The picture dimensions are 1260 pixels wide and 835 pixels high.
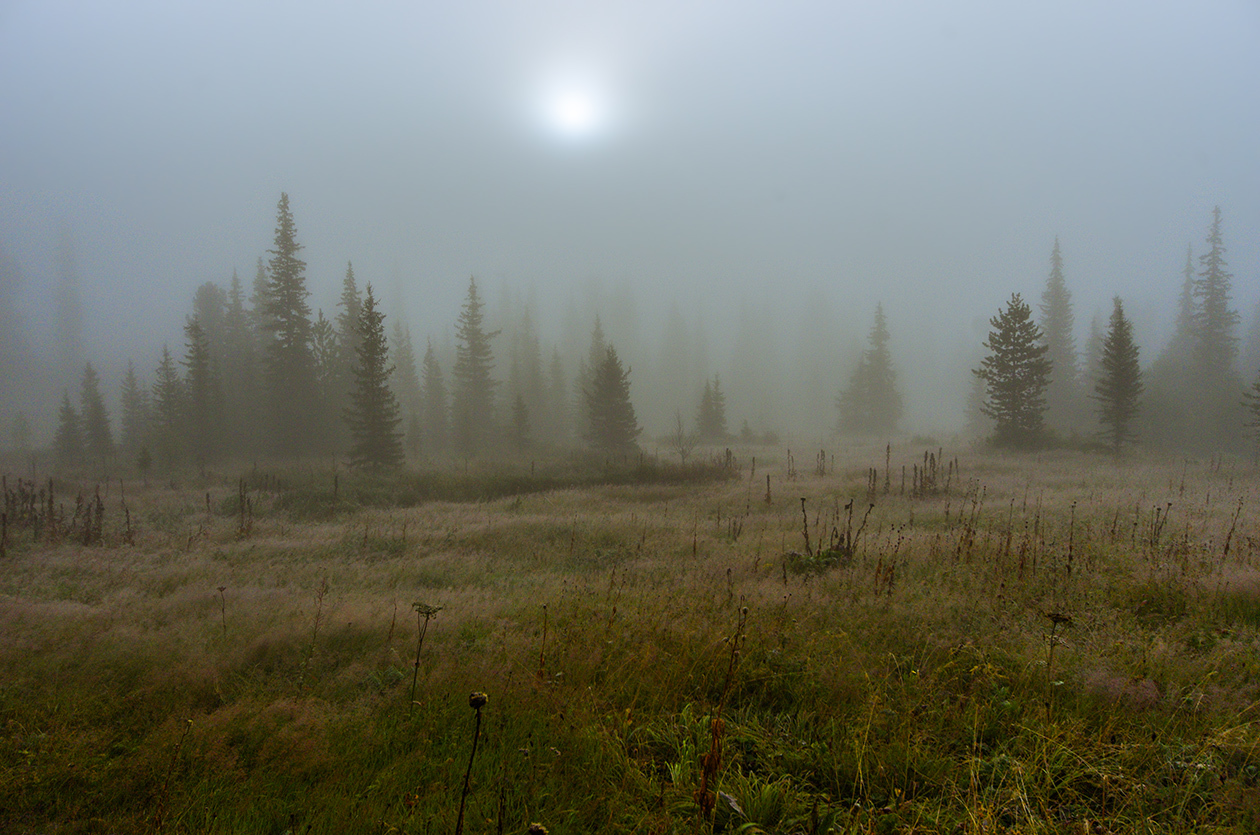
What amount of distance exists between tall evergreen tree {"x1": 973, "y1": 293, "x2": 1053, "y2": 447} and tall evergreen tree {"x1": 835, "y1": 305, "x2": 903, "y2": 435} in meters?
22.7

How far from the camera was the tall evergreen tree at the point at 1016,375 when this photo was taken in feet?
94.2

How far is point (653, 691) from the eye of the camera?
474 cm

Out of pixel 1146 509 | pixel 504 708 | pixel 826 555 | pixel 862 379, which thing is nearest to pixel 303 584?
pixel 504 708

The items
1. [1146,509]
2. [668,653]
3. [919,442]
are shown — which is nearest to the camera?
[668,653]

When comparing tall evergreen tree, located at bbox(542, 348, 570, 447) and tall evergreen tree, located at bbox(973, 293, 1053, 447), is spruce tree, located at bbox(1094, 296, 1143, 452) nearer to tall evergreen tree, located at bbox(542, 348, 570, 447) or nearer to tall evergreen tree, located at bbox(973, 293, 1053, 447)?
tall evergreen tree, located at bbox(973, 293, 1053, 447)

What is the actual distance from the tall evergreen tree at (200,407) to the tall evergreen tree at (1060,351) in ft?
203

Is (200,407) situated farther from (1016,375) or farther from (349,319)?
(1016,375)

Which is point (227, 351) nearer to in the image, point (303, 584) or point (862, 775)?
point (303, 584)

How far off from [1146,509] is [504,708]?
623 inches

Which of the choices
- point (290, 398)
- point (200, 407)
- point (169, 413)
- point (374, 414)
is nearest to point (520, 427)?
point (374, 414)

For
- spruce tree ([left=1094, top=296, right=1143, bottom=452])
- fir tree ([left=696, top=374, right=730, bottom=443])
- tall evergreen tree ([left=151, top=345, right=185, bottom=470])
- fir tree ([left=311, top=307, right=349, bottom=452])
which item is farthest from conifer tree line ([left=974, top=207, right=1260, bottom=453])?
tall evergreen tree ([left=151, top=345, right=185, bottom=470])

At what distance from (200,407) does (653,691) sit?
136 feet

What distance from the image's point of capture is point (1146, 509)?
12711 mm

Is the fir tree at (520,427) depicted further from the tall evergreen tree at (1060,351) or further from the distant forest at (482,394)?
the tall evergreen tree at (1060,351)
